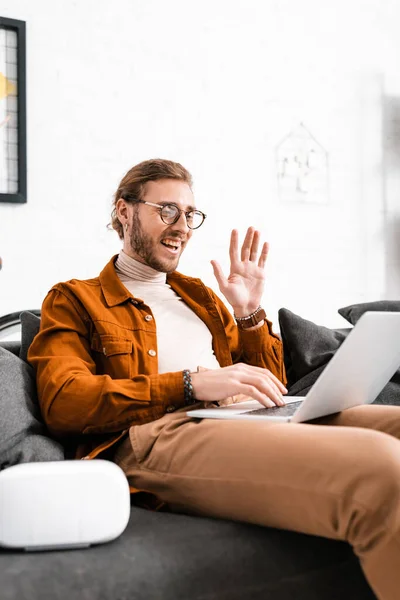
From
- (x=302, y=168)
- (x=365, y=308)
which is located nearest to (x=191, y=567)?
(x=365, y=308)

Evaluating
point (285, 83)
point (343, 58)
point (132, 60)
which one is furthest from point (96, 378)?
point (343, 58)

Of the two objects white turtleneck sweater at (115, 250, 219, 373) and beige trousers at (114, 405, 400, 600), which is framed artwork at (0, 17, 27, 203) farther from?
beige trousers at (114, 405, 400, 600)

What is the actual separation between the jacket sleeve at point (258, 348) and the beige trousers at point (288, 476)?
19.2 inches

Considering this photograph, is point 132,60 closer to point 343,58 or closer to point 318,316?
point 343,58

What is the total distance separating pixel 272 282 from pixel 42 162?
112 cm

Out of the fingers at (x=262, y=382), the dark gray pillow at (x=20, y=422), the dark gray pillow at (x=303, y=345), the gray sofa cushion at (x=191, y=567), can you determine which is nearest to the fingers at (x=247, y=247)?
the dark gray pillow at (x=303, y=345)

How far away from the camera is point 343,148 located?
3512mm

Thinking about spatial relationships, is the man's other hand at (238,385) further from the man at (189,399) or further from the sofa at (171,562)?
the sofa at (171,562)

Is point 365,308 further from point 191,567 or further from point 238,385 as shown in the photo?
point 191,567

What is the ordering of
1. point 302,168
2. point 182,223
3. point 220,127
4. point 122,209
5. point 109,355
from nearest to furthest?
point 109,355 < point 182,223 < point 122,209 < point 220,127 < point 302,168

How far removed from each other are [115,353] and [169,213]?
1.48 feet

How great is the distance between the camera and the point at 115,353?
5.97 ft

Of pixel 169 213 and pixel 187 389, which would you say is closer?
pixel 187 389

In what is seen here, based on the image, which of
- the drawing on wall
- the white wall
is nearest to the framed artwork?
the white wall
